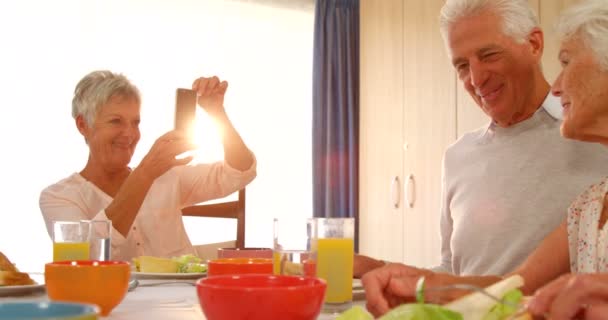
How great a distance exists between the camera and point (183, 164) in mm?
2400

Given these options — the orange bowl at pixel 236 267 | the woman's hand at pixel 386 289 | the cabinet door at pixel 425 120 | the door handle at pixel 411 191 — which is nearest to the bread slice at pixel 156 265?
the orange bowl at pixel 236 267

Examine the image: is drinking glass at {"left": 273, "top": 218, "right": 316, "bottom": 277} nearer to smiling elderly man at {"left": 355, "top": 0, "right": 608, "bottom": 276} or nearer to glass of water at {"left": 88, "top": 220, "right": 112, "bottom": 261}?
glass of water at {"left": 88, "top": 220, "right": 112, "bottom": 261}

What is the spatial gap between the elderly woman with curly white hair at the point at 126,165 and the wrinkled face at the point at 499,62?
860mm

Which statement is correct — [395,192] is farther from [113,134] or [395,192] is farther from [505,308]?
[505,308]

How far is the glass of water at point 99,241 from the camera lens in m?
1.37

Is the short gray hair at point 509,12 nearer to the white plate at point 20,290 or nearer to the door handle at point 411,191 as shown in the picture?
the white plate at point 20,290

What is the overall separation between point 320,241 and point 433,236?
7.71 feet

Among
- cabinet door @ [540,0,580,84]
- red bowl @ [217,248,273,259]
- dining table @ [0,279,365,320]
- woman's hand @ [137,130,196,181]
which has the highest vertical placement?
cabinet door @ [540,0,580,84]

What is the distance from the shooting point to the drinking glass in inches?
44.9

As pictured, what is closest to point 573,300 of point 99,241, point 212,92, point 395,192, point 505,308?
point 505,308

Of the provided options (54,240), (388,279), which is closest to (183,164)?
(54,240)

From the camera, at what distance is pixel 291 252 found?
3.77ft

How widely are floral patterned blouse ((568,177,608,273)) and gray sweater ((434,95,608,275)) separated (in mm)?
306

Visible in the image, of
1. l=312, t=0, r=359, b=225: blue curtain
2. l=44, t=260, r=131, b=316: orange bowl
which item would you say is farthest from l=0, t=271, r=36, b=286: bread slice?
l=312, t=0, r=359, b=225: blue curtain
